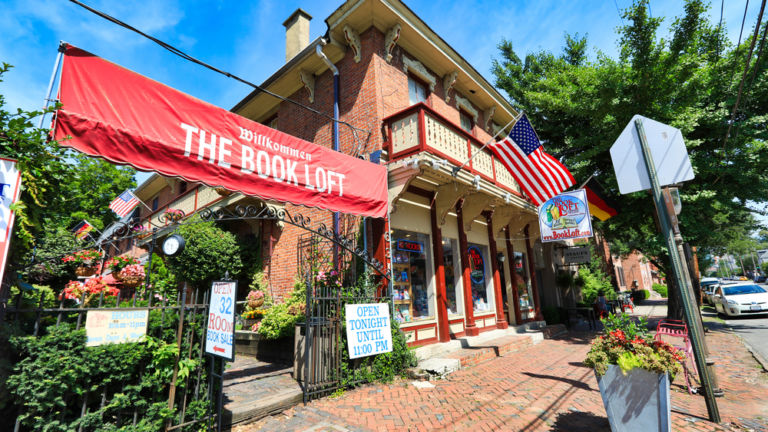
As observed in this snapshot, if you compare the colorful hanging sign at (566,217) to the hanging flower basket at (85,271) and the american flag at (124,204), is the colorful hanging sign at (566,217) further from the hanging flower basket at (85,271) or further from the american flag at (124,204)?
the american flag at (124,204)

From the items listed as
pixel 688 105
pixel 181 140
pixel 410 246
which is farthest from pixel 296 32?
pixel 688 105

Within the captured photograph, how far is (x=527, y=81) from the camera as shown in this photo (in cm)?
1530

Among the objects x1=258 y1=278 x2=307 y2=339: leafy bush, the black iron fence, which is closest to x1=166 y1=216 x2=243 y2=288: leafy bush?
x1=258 y1=278 x2=307 y2=339: leafy bush

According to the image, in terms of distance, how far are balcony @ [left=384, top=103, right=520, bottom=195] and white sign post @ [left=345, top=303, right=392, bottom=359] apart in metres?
3.74

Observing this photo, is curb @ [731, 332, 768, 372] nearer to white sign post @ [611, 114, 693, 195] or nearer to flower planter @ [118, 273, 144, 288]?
white sign post @ [611, 114, 693, 195]

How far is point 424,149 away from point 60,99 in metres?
6.07

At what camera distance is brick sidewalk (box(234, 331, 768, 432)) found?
4.61m

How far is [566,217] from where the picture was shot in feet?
28.4

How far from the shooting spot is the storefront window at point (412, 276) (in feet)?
28.3

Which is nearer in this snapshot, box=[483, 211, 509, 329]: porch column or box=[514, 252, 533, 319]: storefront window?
box=[483, 211, 509, 329]: porch column

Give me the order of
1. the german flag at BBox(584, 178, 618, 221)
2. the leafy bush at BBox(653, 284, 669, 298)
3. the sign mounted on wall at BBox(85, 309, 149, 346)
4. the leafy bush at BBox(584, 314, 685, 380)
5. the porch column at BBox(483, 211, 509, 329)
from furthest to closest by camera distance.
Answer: the leafy bush at BBox(653, 284, 669, 298) → the porch column at BBox(483, 211, 509, 329) → the german flag at BBox(584, 178, 618, 221) → the leafy bush at BBox(584, 314, 685, 380) → the sign mounted on wall at BBox(85, 309, 149, 346)

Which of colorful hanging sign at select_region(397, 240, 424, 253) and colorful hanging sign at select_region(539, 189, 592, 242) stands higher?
colorful hanging sign at select_region(539, 189, 592, 242)

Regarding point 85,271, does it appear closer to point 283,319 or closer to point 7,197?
point 283,319

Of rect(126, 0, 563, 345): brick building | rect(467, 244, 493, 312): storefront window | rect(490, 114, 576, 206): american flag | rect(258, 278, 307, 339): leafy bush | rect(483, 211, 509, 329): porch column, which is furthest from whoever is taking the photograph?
rect(483, 211, 509, 329): porch column
